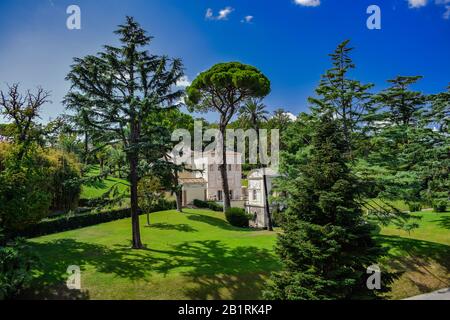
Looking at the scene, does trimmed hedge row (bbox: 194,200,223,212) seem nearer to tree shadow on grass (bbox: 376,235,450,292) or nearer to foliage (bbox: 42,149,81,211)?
foliage (bbox: 42,149,81,211)

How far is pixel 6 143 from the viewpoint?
2789cm

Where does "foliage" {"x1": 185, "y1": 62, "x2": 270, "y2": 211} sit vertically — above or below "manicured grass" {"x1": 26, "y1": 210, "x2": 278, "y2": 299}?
above

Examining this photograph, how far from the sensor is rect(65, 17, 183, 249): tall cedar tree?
18.5 metres

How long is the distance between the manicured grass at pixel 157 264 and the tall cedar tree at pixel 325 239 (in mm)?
4008

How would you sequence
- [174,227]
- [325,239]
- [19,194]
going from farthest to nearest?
[174,227]
[19,194]
[325,239]

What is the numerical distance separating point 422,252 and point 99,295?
19501 millimetres

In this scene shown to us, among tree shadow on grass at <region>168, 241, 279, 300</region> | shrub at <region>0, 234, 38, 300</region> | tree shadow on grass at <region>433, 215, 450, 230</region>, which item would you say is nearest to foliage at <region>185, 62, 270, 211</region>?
tree shadow on grass at <region>168, 241, 279, 300</region>

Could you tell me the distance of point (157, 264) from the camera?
1669 cm

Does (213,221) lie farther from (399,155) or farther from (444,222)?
(444,222)

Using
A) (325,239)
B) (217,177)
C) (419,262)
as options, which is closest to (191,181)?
(217,177)

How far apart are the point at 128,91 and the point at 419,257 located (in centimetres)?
2141

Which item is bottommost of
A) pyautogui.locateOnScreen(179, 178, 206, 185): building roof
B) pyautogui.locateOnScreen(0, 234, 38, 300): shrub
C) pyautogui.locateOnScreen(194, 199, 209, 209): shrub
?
pyautogui.locateOnScreen(194, 199, 209, 209): shrub
